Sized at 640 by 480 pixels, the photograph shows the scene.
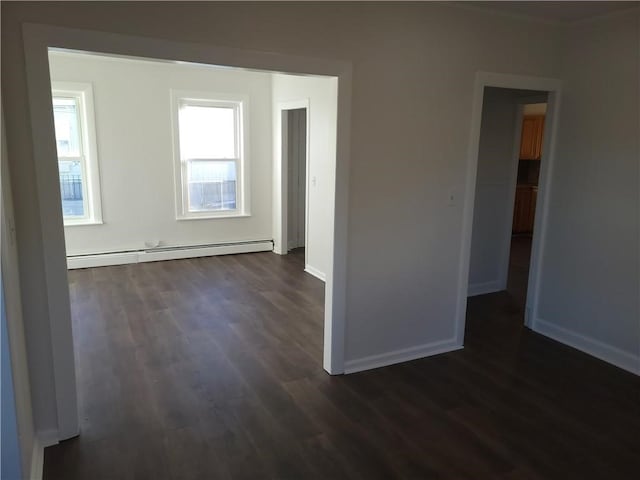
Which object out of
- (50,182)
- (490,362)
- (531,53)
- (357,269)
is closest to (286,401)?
(357,269)

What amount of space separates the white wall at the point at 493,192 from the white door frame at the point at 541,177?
36.1 inches

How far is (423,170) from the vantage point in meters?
3.31

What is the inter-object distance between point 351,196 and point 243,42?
1132 millimetres

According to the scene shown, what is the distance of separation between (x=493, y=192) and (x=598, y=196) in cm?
143

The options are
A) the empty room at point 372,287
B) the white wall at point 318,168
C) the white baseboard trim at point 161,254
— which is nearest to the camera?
the empty room at point 372,287

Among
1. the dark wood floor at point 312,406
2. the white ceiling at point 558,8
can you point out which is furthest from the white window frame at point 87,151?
the white ceiling at point 558,8

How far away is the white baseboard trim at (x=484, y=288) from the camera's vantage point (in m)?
5.05

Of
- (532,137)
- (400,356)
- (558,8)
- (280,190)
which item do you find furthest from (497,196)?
(532,137)

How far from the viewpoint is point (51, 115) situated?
7.30 feet

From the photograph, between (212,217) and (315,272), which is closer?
(315,272)

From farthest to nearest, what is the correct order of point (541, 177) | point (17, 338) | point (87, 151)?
point (87, 151) < point (541, 177) < point (17, 338)

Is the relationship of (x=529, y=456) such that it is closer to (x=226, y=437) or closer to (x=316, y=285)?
(x=226, y=437)

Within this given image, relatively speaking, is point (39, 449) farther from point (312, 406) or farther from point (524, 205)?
point (524, 205)

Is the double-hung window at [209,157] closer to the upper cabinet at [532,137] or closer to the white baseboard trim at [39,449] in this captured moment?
the white baseboard trim at [39,449]
